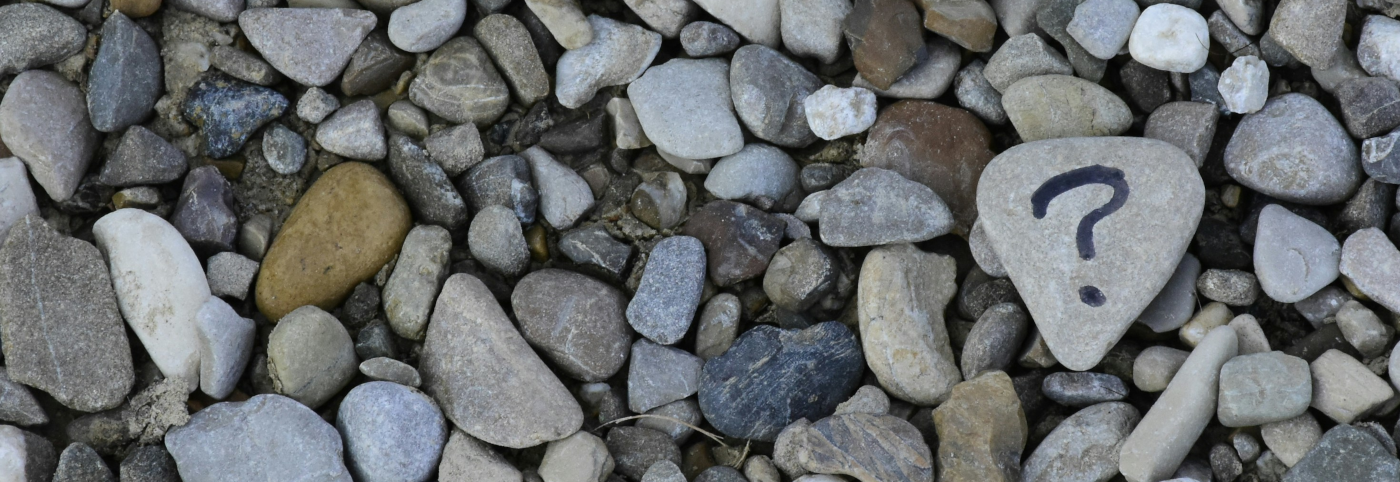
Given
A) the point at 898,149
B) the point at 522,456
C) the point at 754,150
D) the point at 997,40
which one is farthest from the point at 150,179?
the point at 997,40

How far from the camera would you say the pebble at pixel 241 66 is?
2650mm

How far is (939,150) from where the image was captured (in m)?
2.58

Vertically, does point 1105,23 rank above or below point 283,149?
above

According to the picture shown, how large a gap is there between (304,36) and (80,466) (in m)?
1.20

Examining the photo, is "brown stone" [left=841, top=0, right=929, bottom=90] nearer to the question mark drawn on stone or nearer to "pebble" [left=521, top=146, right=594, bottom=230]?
the question mark drawn on stone

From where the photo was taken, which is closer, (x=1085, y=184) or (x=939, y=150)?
(x=1085, y=184)

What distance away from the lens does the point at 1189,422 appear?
2.15 metres

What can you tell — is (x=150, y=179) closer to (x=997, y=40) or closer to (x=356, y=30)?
(x=356, y=30)

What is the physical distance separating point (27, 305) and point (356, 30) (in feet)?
3.48

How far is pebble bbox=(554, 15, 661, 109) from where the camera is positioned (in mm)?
2713

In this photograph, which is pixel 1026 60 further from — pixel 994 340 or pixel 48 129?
pixel 48 129

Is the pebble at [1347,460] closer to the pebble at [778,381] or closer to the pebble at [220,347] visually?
the pebble at [778,381]

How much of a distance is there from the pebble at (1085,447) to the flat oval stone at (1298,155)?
25.2 inches

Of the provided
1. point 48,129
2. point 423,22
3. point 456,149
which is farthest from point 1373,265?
point 48,129
